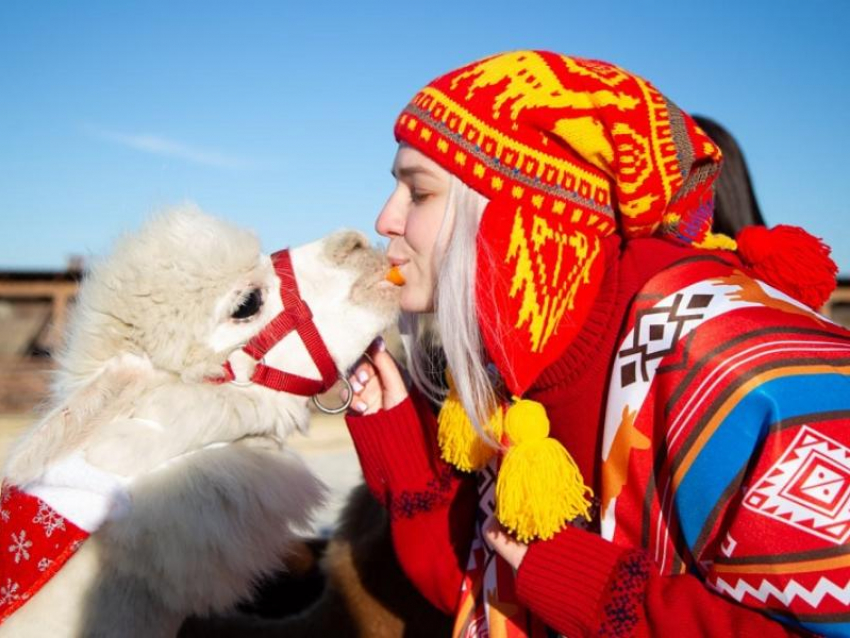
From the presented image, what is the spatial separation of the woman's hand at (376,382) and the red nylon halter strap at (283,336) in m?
0.18

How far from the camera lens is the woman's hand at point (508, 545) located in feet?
4.33

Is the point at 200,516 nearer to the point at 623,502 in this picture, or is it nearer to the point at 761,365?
the point at 623,502

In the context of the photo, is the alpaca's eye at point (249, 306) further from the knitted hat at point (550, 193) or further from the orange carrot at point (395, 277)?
the knitted hat at point (550, 193)

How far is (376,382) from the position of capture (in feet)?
6.27

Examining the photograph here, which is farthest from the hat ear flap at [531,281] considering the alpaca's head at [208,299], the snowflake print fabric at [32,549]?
the snowflake print fabric at [32,549]

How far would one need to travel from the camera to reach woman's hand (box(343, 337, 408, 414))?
187 centimetres

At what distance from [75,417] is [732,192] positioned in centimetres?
209

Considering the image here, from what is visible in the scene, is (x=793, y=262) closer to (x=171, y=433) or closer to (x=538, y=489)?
(x=538, y=489)

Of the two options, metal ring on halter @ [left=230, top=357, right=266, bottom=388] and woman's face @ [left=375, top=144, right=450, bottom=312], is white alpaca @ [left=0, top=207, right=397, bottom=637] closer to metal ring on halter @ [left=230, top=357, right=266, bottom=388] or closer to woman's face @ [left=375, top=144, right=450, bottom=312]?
metal ring on halter @ [left=230, top=357, right=266, bottom=388]

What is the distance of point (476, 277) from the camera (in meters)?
1.37

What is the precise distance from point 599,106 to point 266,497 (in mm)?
1037

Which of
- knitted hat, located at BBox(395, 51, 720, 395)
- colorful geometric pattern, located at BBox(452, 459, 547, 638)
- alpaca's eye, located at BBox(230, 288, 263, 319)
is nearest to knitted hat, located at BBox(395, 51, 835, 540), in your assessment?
knitted hat, located at BBox(395, 51, 720, 395)

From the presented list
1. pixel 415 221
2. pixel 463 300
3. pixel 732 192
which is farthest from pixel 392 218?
pixel 732 192

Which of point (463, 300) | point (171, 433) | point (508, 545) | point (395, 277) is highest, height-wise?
A: point (463, 300)
